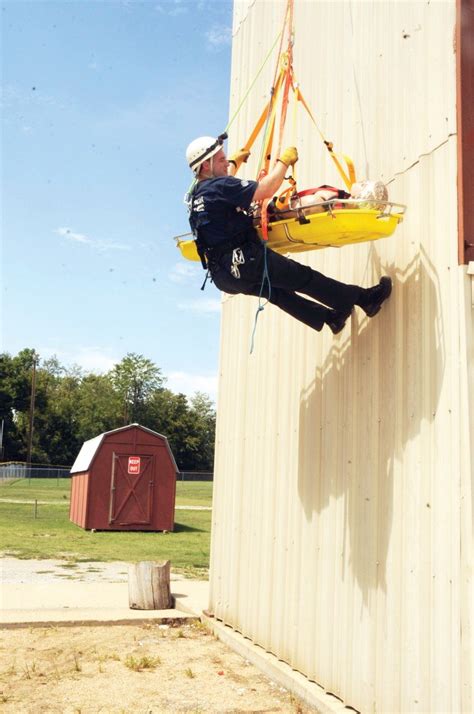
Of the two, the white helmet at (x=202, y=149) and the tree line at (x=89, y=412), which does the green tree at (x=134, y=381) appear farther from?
the white helmet at (x=202, y=149)

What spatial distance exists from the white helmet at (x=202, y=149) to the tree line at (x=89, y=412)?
7772 centimetres

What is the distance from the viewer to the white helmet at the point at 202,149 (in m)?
5.59

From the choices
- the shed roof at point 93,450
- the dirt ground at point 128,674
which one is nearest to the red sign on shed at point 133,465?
the shed roof at point 93,450

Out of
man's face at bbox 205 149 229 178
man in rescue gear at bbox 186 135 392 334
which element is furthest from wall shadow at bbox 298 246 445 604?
man's face at bbox 205 149 229 178

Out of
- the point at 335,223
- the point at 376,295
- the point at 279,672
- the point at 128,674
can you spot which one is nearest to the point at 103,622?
the point at 128,674

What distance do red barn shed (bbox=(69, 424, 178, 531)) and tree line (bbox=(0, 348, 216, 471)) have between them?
60500 mm

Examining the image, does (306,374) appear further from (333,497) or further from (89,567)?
(89,567)

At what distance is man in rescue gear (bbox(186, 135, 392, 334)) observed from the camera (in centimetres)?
536

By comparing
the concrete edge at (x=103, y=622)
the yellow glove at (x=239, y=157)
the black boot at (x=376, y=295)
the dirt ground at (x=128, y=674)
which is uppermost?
the yellow glove at (x=239, y=157)

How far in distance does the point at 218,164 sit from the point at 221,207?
51 centimetres

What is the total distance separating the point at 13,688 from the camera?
6.20 m

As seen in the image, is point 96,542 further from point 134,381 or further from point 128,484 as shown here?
point 134,381

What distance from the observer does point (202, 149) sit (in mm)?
5621

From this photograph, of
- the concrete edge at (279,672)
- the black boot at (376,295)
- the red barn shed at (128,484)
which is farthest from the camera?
the red barn shed at (128,484)
